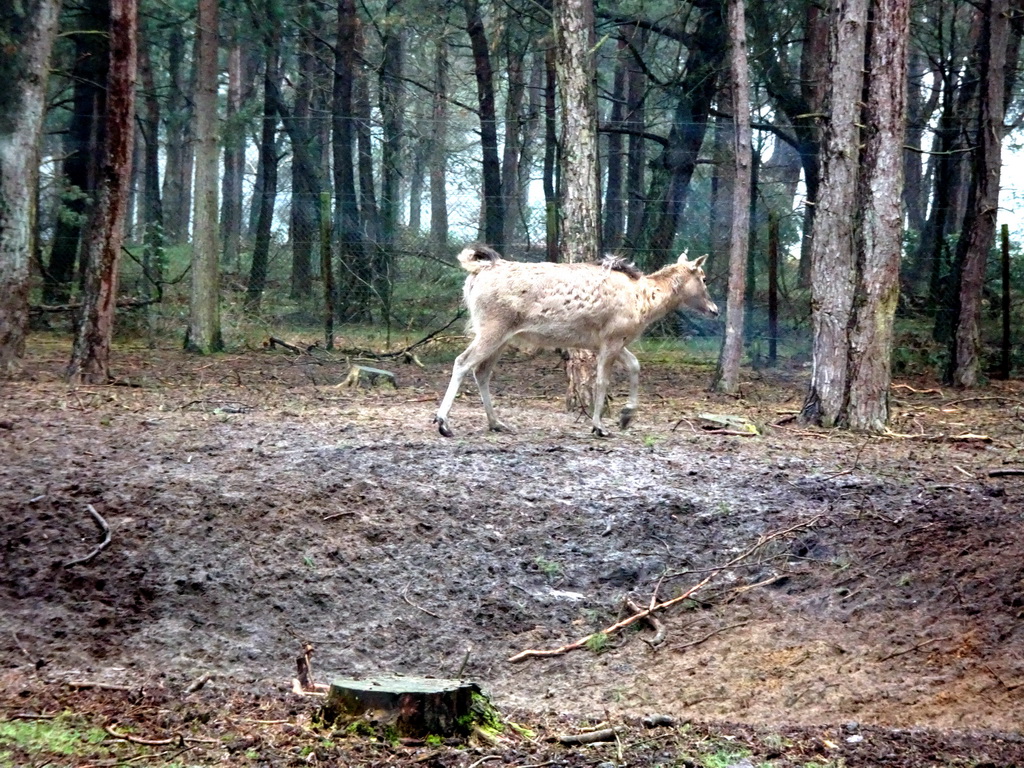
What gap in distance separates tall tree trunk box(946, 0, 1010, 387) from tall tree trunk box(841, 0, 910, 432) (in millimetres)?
5764

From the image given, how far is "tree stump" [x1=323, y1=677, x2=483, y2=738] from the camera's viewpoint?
15.8 ft

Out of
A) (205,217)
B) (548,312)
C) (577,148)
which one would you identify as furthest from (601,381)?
(205,217)

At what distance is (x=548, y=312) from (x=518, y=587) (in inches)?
174

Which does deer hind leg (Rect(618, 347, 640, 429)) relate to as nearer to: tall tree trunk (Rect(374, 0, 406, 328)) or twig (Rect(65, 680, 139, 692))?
twig (Rect(65, 680, 139, 692))

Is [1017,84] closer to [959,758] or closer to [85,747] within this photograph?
[959,758]

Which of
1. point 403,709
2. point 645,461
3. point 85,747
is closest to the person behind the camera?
point 85,747

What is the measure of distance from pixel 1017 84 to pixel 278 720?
2303 centimetres

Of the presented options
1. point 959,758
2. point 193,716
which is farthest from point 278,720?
point 959,758

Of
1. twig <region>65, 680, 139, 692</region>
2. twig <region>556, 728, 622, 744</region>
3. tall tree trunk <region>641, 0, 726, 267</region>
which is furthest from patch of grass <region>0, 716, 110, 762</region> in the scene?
tall tree trunk <region>641, 0, 726, 267</region>

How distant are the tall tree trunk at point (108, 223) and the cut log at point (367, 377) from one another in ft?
9.34

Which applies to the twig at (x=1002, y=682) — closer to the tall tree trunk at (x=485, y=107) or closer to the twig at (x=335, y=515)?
the twig at (x=335, y=515)

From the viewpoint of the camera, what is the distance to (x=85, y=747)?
14.7 feet

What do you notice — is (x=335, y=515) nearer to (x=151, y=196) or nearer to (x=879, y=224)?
(x=879, y=224)

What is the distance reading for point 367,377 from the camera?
1499 cm
